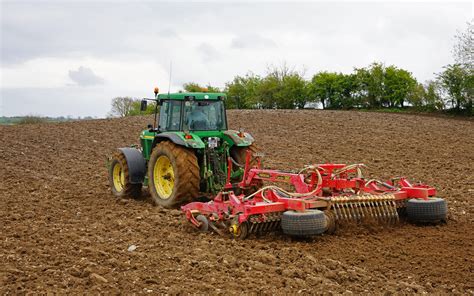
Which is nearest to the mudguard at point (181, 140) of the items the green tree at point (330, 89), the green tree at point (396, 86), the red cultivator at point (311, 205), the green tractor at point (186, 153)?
the green tractor at point (186, 153)

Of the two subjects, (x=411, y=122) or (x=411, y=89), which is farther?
(x=411, y=89)

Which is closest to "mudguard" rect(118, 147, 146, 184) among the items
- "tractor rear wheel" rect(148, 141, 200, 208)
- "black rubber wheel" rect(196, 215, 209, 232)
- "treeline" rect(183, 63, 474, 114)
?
"tractor rear wheel" rect(148, 141, 200, 208)

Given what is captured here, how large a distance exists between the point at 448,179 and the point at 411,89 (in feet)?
63.0

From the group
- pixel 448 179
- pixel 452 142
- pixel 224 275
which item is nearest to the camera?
pixel 224 275

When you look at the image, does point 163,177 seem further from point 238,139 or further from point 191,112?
point 238,139

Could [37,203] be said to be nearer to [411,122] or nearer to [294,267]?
[294,267]

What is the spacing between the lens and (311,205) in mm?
6633

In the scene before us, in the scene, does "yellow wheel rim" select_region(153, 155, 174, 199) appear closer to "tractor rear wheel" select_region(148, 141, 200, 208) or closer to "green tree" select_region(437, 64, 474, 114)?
"tractor rear wheel" select_region(148, 141, 200, 208)

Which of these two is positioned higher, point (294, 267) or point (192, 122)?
point (192, 122)

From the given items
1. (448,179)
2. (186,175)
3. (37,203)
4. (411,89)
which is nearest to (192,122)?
(186,175)

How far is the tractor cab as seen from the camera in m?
9.08

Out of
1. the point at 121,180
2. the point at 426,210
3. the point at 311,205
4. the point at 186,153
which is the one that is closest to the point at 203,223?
the point at 311,205

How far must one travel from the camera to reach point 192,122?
915 centimetres

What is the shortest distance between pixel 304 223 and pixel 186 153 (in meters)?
2.73
